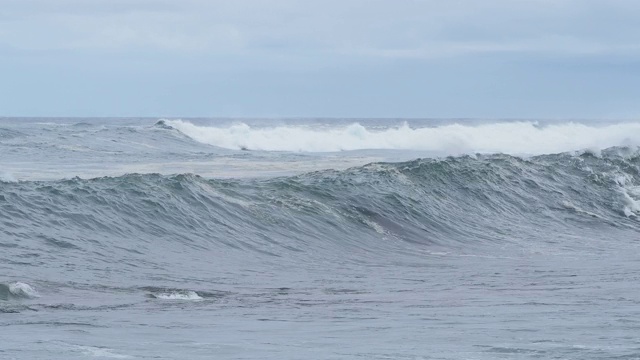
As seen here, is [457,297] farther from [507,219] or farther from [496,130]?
[496,130]

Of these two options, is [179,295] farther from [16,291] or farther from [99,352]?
[99,352]

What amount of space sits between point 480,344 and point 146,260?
6881 millimetres

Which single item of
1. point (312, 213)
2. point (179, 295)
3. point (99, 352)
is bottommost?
point (179, 295)

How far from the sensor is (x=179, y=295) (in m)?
11.9

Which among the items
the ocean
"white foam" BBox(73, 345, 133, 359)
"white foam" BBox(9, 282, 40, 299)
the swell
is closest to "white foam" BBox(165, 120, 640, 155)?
A: the ocean

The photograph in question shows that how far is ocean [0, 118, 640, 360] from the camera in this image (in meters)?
8.99

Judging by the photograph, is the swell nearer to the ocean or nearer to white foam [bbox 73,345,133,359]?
the ocean

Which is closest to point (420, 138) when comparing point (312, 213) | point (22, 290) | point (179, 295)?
point (312, 213)

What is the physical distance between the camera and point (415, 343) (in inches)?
349

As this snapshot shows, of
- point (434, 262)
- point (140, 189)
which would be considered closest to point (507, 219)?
point (434, 262)

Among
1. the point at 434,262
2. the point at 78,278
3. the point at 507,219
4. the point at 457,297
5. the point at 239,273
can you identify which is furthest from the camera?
the point at 507,219

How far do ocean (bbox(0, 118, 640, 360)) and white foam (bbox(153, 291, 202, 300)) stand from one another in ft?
0.15

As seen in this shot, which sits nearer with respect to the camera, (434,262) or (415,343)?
(415,343)

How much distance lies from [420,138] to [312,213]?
39.6m
